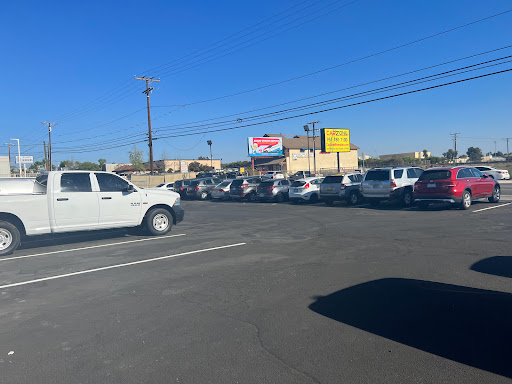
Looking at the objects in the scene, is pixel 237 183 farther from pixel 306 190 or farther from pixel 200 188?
pixel 306 190

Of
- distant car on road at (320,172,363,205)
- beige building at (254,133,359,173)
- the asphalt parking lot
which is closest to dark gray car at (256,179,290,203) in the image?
distant car on road at (320,172,363,205)

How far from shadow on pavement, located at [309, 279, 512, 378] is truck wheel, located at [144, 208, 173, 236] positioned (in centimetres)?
728

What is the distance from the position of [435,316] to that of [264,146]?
56842 millimetres

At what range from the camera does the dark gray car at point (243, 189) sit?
25828 millimetres

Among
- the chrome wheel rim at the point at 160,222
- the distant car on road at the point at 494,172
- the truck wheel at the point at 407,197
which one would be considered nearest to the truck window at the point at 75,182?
the chrome wheel rim at the point at 160,222

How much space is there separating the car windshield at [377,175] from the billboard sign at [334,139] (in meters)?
23.3

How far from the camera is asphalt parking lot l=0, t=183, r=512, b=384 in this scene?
3.69m

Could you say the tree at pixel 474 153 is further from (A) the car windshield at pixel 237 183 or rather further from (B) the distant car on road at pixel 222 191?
(A) the car windshield at pixel 237 183

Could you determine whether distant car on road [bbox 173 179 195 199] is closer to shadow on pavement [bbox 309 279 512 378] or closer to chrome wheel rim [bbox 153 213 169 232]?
chrome wheel rim [bbox 153 213 169 232]

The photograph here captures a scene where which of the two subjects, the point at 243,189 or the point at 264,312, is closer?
the point at 264,312

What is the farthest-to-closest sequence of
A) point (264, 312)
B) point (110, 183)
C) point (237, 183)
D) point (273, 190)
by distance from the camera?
point (237, 183) < point (273, 190) < point (110, 183) < point (264, 312)

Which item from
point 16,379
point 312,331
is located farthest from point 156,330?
point 312,331

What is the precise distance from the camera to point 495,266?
6.79m

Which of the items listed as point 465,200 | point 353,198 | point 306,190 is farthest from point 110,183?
point 465,200
